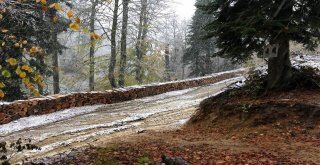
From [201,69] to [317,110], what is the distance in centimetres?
3117

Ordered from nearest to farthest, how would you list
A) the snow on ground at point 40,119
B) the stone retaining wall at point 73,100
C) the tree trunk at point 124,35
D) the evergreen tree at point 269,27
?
the evergreen tree at point 269,27 → the snow on ground at point 40,119 → the stone retaining wall at point 73,100 → the tree trunk at point 124,35

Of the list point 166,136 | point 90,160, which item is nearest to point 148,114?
point 166,136

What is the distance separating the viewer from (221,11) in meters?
9.35

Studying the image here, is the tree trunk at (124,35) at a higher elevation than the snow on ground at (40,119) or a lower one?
higher

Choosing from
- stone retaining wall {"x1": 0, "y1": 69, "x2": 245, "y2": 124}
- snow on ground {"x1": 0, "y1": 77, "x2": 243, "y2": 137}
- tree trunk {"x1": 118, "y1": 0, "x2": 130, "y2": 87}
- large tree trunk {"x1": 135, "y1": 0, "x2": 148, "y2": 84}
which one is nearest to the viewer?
snow on ground {"x1": 0, "y1": 77, "x2": 243, "y2": 137}

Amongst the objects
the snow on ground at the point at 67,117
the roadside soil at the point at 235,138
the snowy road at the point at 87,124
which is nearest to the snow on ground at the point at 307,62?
the snow on ground at the point at 67,117

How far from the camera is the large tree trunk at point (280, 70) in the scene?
28.8 ft

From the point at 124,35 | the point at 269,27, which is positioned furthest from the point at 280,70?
the point at 124,35

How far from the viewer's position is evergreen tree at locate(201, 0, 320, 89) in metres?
7.78

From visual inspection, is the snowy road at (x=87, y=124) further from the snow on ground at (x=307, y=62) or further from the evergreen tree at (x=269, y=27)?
the snow on ground at (x=307, y=62)

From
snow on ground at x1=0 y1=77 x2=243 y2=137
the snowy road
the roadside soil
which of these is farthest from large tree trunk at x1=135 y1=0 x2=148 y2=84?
the roadside soil

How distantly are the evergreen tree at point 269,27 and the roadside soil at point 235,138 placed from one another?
2.88 feet

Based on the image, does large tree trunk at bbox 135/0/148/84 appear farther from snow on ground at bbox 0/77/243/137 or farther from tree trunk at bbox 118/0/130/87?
snow on ground at bbox 0/77/243/137

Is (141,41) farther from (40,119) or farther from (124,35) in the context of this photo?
(40,119)
